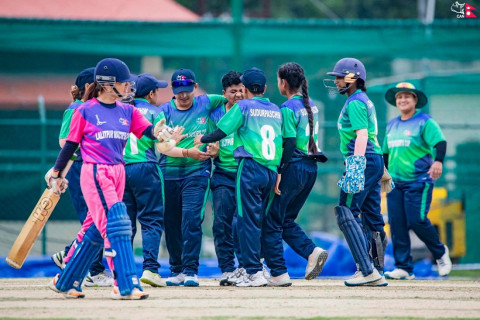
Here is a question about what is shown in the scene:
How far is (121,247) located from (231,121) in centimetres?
195

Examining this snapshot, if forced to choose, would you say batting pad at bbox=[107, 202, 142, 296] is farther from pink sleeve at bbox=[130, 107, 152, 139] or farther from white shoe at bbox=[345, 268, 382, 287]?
white shoe at bbox=[345, 268, 382, 287]

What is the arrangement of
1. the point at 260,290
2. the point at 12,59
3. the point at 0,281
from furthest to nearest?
the point at 12,59
the point at 0,281
the point at 260,290

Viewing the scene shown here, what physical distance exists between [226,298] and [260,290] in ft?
2.72

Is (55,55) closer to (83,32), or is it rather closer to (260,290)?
(83,32)

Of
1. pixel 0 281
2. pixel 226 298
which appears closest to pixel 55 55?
pixel 0 281

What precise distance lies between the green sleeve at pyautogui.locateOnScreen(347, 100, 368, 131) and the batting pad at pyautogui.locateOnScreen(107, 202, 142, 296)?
2.78 metres

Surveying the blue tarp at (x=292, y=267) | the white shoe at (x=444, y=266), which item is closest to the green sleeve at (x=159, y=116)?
the blue tarp at (x=292, y=267)

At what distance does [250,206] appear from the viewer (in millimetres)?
9102

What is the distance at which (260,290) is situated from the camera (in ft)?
29.1

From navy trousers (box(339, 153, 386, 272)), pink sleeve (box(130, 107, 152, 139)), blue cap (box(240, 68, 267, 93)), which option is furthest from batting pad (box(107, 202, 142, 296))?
navy trousers (box(339, 153, 386, 272))

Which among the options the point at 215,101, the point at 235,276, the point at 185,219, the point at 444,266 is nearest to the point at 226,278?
the point at 235,276

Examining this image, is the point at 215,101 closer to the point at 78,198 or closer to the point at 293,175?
the point at 293,175

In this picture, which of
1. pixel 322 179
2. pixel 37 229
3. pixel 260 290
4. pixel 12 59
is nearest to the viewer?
pixel 260 290

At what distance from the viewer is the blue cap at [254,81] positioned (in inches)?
366
